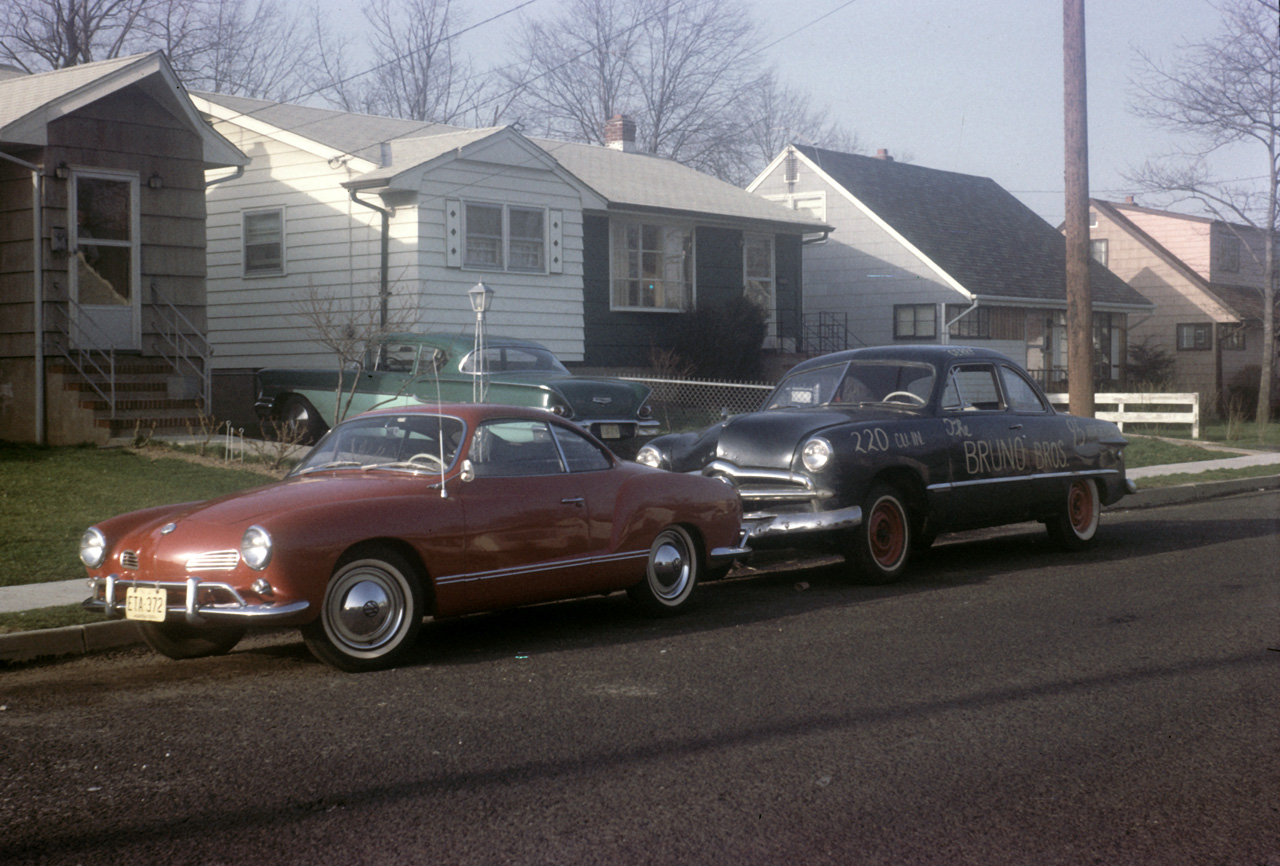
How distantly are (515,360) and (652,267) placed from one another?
11.2 metres

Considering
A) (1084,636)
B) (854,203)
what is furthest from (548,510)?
(854,203)

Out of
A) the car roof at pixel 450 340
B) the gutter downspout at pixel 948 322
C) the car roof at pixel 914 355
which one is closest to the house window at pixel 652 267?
the gutter downspout at pixel 948 322

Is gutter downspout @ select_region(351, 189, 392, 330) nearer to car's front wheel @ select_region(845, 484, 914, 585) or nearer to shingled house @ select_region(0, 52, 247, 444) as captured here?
shingled house @ select_region(0, 52, 247, 444)

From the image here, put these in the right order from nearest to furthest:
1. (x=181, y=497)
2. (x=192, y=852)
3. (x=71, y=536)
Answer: (x=192, y=852)
(x=71, y=536)
(x=181, y=497)

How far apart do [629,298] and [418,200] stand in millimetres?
6081

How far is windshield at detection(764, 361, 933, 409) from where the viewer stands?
10.8 m

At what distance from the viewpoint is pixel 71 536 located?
35.6 feet

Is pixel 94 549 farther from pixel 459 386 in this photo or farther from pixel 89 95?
pixel 89 95

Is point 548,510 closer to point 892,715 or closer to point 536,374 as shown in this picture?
point 892,715

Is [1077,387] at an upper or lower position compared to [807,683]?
upper

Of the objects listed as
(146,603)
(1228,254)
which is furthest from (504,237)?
(1228,254)

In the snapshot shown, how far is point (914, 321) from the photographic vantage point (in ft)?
112

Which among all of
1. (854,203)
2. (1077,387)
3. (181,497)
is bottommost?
(181,497)

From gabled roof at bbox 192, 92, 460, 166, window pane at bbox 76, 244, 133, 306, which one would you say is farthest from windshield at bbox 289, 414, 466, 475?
gabled roof at bbox 192, 92, 460, 166
